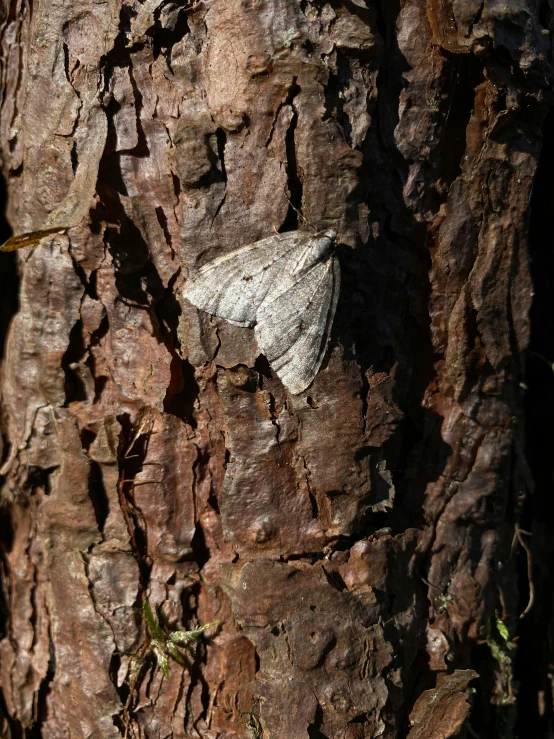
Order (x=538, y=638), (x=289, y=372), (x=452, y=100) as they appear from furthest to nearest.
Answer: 1. (x=538, y=638)
2. (x=452, y=100)
3. (x=289, y=372)

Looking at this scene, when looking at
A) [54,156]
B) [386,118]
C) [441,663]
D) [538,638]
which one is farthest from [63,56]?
[538,638]

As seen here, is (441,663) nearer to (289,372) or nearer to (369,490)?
(369,490)
